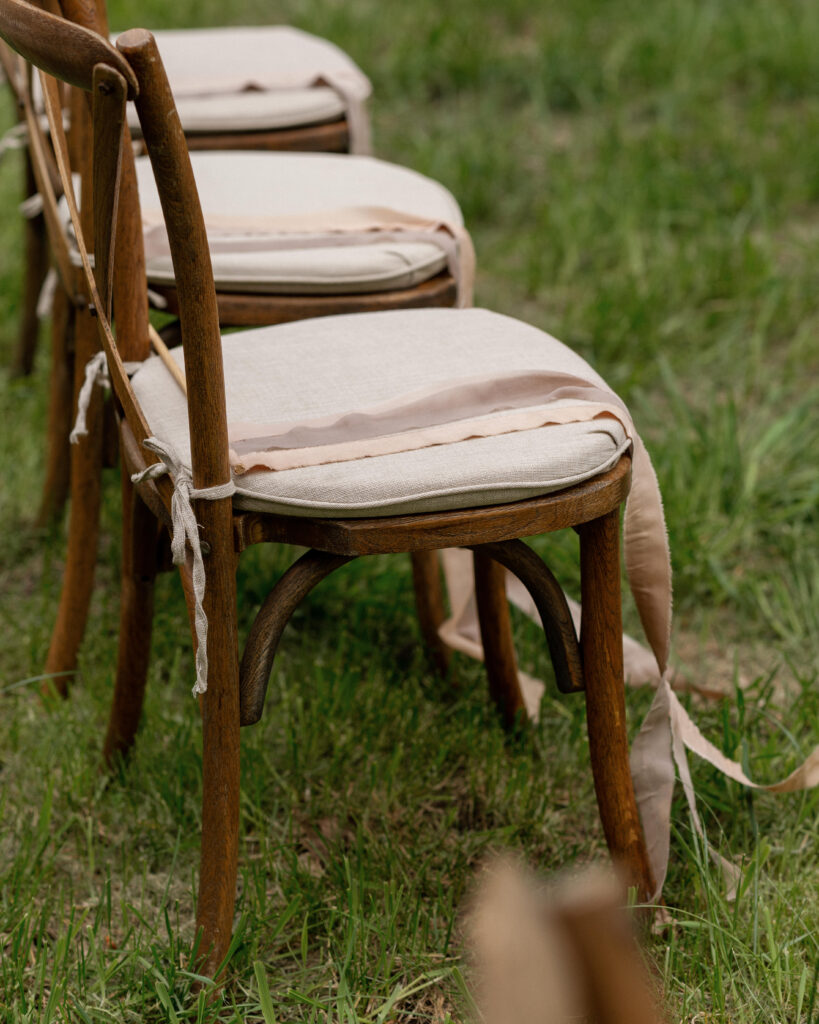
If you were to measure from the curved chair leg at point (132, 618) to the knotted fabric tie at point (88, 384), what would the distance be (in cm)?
8

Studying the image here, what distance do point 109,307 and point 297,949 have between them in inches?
31.4

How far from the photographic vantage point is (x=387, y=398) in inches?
49.6

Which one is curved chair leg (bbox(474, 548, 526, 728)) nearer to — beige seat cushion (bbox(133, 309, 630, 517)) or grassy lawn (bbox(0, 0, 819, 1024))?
grassy lawn (bbox(0, 0, 819, 1024))

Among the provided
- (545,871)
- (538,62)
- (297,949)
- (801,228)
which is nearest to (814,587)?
(545,871)

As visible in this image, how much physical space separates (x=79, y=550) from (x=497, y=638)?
666 mm

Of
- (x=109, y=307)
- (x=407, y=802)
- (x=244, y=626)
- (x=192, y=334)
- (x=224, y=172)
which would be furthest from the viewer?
(x=244, y=626)

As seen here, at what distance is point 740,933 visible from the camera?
1.43 metres

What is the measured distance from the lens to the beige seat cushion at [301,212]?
1628 millimetres

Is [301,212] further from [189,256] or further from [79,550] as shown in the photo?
[189,256]

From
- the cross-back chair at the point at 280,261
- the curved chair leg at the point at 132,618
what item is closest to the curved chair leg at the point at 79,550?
the cross-back chair at the point at 280,261

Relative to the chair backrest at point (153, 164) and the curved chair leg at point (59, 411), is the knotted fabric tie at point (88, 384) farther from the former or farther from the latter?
the curved chair leg at point (59, 411)

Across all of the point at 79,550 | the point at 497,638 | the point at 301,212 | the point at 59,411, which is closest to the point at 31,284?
the point at 59,411

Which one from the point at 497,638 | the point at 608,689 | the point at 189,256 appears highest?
the point at 189,256

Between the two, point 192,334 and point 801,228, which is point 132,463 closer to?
point 192,334
